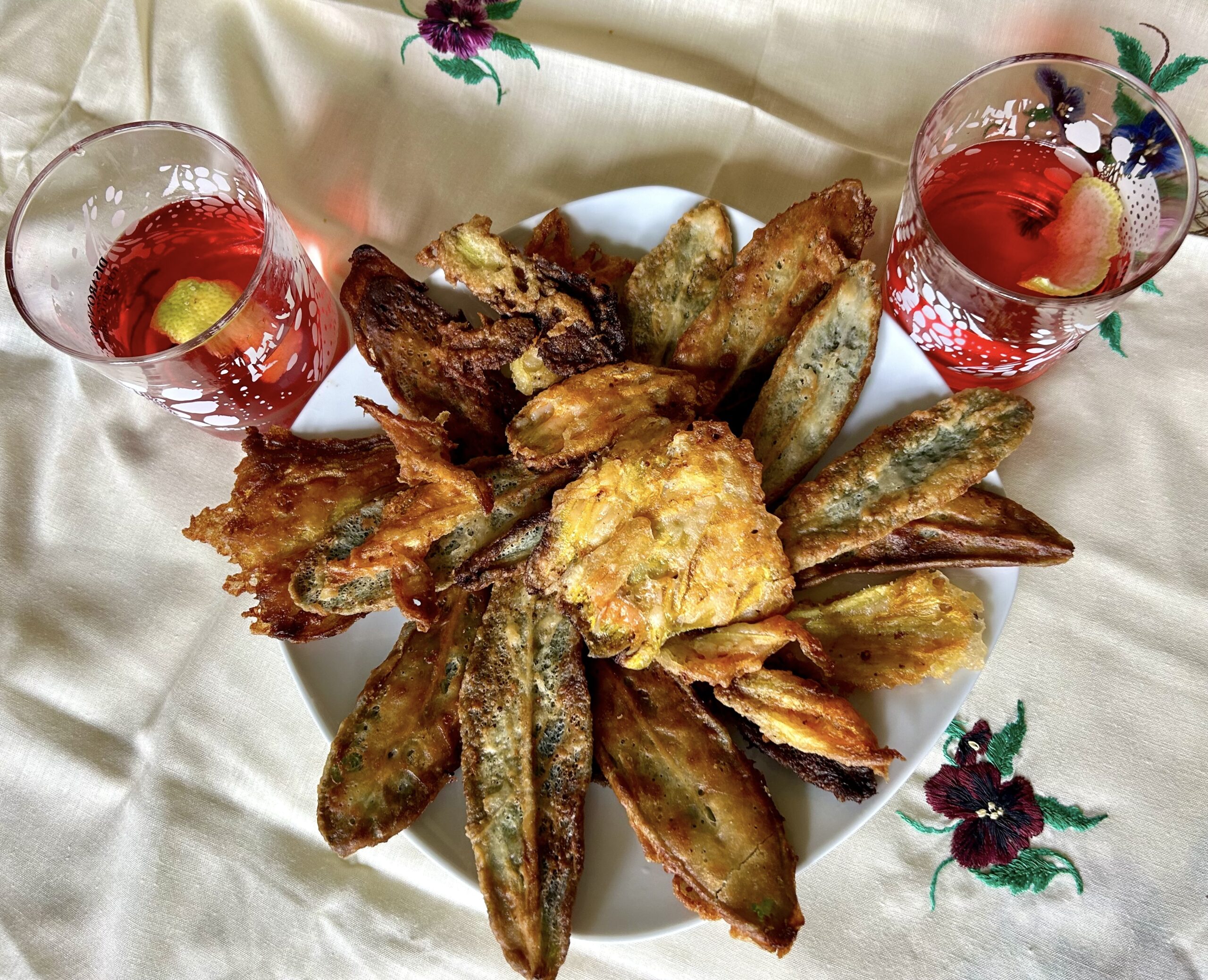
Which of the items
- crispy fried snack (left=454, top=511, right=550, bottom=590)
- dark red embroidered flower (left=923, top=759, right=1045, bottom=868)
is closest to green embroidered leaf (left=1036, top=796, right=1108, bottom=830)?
dark red embroidered flower (left=923, top=759, right=1045, bottom=868)

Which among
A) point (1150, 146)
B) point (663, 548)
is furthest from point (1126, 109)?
point (663, 548)

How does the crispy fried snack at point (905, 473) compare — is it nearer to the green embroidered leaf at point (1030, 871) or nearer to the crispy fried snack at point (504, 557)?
the crispy fried snack at point (504, 557)

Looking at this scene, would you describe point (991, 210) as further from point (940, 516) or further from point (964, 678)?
point (964, 678)

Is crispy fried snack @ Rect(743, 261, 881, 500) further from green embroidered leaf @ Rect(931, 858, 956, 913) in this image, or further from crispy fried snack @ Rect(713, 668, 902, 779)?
green embroidered leaf @ Rect(931, 858, 956, 913)

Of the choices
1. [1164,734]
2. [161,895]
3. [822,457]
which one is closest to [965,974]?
[1164,734]

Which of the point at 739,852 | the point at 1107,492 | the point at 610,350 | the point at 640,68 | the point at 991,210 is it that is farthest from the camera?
the point at 640,68

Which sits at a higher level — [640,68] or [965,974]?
[640,68]

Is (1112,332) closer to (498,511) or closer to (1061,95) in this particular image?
(1061,95)
